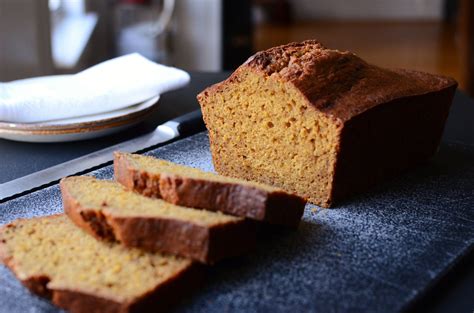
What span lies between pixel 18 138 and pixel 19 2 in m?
2.52

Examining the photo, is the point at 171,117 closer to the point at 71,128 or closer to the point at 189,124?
the point at 189,124

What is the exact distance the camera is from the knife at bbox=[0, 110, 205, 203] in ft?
5.65

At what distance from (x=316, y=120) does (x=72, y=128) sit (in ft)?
2.72

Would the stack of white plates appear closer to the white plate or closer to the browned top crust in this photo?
the white plate

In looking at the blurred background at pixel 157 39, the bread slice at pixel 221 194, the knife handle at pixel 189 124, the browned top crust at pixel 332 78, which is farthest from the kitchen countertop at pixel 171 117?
the blurred background at pixel 157 39

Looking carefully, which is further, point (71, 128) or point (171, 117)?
point (171, 117)

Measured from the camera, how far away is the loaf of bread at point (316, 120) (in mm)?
1653

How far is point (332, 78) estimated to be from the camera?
1.75m

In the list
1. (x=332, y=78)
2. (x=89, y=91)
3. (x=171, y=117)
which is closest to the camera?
(x=332, y=78)

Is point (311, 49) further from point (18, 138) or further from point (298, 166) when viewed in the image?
point (18, 138)

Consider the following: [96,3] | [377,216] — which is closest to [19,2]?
[96,3]

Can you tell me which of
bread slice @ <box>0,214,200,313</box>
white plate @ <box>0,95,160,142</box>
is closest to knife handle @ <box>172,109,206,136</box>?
white plate @ <box>0,95,160,142</box>

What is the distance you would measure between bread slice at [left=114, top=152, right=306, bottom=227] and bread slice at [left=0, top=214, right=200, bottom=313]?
0.17 m

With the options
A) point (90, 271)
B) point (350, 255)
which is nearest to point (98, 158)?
point (90, 271)
